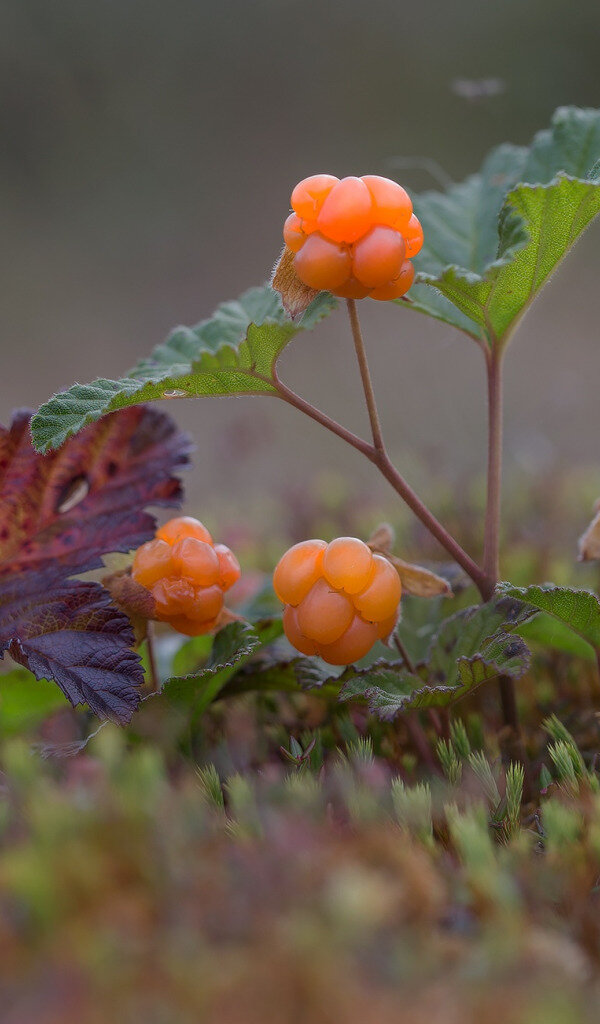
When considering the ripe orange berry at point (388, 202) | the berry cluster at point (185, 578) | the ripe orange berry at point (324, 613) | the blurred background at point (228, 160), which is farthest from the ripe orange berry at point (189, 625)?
the blurred background at point (228, 160)

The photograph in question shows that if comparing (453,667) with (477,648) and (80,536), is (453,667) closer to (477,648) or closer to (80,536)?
(477,648)

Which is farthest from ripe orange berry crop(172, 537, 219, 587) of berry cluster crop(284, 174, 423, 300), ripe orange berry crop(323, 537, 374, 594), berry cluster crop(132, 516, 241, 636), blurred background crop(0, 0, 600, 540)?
blurred background crop(0, 0, 600, 540)

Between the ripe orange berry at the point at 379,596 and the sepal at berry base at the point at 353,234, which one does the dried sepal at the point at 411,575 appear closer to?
the ripe orange berry at the point at 379,596

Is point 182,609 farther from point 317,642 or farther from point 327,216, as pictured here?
point 327,216

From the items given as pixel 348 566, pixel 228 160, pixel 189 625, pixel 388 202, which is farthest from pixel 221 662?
pixel 228 160

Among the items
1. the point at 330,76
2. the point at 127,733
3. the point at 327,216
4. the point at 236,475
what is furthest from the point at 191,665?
the point at 330,76

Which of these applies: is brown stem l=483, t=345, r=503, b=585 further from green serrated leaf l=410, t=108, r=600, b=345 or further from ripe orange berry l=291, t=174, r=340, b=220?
ripe orange berry l=291, t=174, r=340, b=220

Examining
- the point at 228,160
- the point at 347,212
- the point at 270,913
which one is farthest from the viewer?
the point at 228,160
